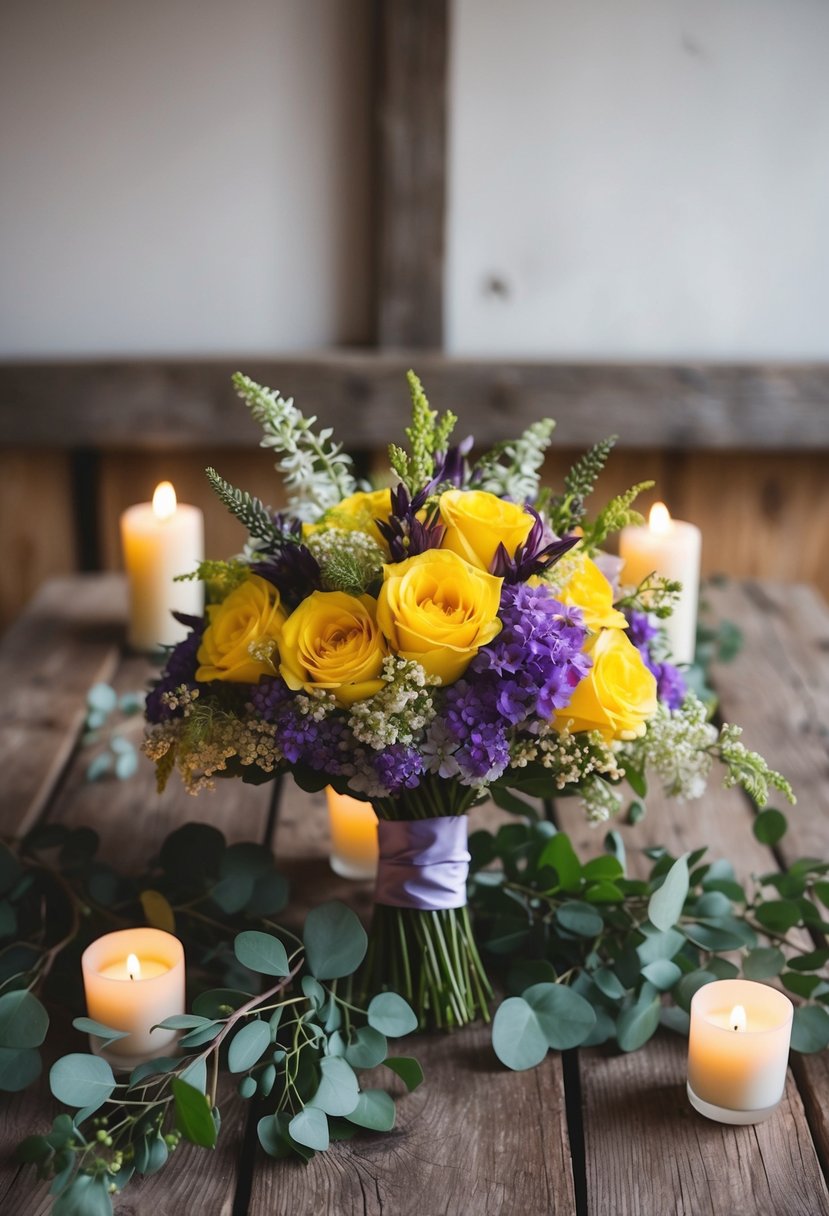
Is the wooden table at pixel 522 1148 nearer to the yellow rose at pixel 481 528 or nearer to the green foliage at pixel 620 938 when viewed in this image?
the green foliage at pixel 620 938

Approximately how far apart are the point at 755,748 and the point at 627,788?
18 centimetres

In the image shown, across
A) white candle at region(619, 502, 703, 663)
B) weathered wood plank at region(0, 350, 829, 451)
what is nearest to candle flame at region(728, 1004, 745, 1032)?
white candle at region(619, 502, 703, 663)

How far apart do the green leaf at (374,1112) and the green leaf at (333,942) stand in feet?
0.28

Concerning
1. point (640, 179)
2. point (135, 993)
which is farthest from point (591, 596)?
point (640, 179)

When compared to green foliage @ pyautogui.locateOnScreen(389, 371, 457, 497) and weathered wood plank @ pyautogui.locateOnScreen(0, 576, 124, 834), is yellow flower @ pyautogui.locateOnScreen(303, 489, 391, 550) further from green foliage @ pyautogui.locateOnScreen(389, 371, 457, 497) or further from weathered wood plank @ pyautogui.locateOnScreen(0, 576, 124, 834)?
weathered wood plank @ pyautogui.locateOnScreen(0, 576, 124, 834)

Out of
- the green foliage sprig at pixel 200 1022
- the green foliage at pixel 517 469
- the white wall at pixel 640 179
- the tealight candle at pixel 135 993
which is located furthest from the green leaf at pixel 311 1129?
the white wall at pixel 640 179

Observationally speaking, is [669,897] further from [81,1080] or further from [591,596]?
[81,1080]

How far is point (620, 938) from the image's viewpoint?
96 centimetres

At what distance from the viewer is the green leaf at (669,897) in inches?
34.4

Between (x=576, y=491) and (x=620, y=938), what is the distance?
34 cm

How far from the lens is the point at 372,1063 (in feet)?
2.75

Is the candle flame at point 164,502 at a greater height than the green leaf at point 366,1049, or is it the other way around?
the candle flame at point 164,502

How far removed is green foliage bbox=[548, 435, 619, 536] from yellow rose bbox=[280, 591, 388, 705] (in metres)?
0.18

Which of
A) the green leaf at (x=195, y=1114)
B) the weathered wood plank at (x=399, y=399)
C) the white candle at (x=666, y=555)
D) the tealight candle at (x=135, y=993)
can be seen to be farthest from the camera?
the weathered wood plank at (x=399, y=399)
